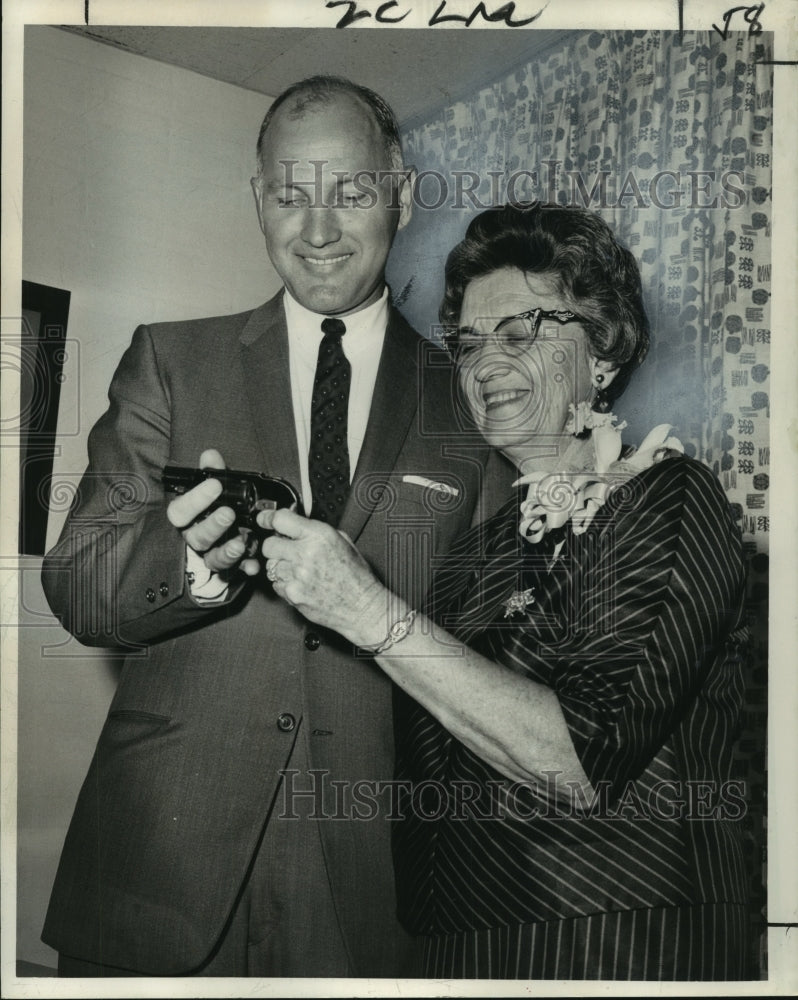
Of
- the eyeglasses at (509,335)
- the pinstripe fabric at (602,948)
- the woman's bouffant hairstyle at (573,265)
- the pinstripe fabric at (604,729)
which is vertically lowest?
the pinstripe fabric at (602,948)

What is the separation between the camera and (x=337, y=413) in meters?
1.98

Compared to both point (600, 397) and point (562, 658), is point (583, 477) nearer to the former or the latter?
point (600, 397)

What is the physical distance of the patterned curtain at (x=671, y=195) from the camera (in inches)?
78.9

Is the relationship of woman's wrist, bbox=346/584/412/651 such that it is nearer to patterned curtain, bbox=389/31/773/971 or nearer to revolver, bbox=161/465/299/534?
revolver, bbox=161/465/299/534

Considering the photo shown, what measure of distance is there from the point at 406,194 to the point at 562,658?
36.2 inches

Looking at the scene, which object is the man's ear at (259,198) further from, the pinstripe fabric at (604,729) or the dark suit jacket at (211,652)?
the pinstripe fabric at (604,729)

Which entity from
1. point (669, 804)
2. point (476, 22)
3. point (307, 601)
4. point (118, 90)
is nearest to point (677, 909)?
point (669, 804)

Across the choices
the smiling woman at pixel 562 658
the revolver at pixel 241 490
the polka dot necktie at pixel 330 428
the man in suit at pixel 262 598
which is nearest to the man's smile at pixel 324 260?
the man in suit at pixel 262 598

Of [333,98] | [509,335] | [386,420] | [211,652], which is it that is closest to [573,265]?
[509,335]

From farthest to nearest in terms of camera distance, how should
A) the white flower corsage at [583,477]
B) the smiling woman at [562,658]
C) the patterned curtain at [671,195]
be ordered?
1. the patterned curtain at [671,195]
2. the white flower corsage at [583,477]
3. the smiling woman at [562,658]

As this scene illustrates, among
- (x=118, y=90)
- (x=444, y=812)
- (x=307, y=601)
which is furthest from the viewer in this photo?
(x=118, y=90)

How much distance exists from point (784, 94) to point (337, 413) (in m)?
1.09

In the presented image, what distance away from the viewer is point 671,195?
2031mm

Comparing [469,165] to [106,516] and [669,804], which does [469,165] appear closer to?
[106,516]
